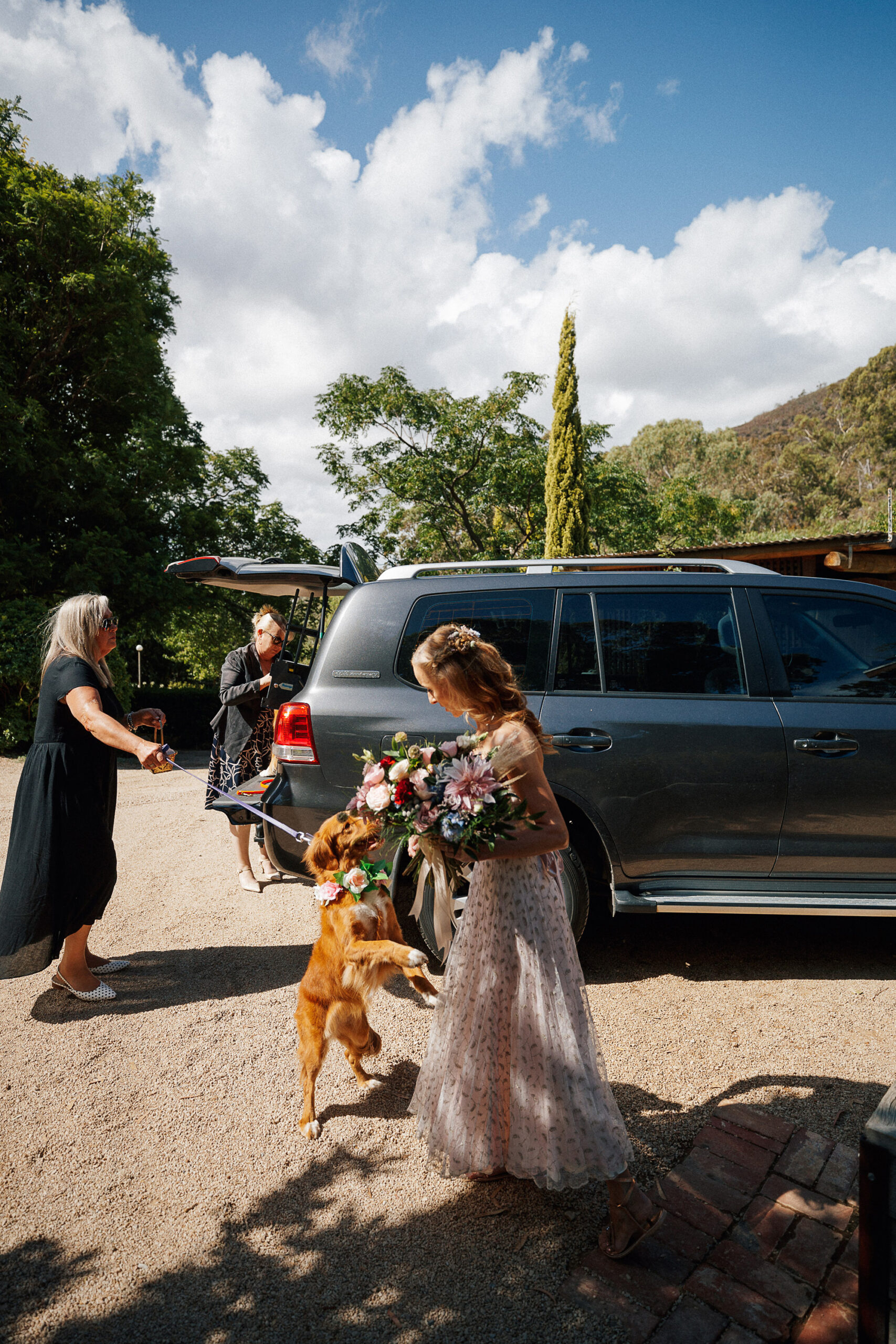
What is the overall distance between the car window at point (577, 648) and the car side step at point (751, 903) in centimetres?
102

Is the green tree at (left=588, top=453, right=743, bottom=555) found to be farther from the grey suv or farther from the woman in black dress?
the woman in black dress

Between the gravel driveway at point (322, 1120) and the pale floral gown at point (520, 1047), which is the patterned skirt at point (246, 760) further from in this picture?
the pale floral gown at point (520, 1047)

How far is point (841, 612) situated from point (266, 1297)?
367cm

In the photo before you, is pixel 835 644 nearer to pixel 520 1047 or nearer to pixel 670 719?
pixel 670 719

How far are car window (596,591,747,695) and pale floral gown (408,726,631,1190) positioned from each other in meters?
1.75

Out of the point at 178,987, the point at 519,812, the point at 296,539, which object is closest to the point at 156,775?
the point at 178,987

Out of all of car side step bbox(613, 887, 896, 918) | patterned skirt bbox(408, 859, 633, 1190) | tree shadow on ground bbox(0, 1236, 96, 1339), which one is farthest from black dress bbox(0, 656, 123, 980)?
car side step bbox(613, 887, 896, 918)

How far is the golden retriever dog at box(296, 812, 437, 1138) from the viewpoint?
8.12ft

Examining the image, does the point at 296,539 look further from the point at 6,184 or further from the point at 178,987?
the point at 178,987

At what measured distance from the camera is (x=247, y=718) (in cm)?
523

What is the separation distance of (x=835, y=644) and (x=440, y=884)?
267 centimetres

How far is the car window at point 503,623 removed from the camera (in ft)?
12.2

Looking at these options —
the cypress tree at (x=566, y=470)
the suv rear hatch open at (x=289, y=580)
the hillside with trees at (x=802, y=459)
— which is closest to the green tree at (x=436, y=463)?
the cypress tree at (x=566, y=470)

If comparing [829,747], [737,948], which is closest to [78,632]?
[829,747]
